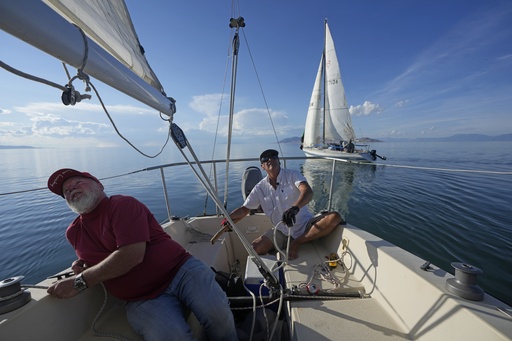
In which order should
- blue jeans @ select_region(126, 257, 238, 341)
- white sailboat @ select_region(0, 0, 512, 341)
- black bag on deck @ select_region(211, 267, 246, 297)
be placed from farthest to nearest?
black bag on deck @ select_region(211, 267, 246, 297)
blue jeans @ select_region(126, 257, 238, 341)
white sailboat @ select_region(0, 0, 512, 341)

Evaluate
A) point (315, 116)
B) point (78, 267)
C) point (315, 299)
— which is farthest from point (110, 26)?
point (315, 116)

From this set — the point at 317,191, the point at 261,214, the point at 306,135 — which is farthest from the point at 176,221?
the point at 306,135

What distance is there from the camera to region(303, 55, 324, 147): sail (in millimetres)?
24969

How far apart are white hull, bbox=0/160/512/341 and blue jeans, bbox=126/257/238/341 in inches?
9.6

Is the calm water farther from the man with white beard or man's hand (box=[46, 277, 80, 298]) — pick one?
man's hand (box=[46, 277, 80, 298])

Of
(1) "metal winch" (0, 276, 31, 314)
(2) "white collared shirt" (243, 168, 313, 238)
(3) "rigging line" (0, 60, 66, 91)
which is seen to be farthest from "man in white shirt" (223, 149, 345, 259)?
(3) "rigging line" (0, 60, 66, 91)

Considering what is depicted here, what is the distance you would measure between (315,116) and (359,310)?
86.6ft

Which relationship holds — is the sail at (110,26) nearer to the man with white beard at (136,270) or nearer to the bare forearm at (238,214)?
the man with white beard at (136,270)

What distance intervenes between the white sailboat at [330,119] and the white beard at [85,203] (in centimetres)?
2121

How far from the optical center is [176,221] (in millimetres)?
2779

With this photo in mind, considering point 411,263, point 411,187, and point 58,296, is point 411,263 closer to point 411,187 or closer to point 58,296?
point 58,296

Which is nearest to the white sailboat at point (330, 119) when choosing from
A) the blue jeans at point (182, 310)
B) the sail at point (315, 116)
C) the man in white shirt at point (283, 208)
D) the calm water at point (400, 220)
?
the sail at point (315, 116)

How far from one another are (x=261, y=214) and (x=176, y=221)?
1.19 metres

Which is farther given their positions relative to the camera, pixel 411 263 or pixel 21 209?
pixel 21 209
